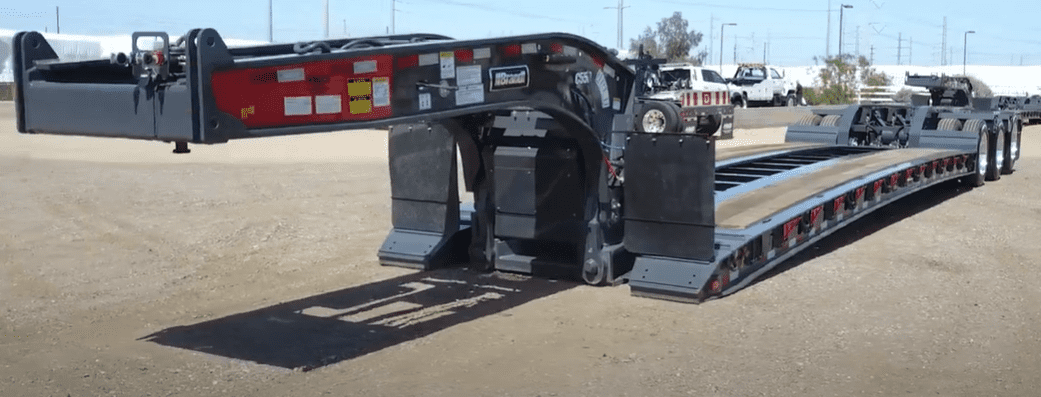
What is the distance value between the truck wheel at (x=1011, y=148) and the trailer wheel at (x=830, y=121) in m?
2.65

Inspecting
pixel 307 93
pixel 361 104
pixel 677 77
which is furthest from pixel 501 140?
pixel 677 77

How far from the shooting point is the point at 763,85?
40.6 meters

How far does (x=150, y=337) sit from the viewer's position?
22.1 feet

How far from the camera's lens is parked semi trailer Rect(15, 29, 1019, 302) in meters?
5.18

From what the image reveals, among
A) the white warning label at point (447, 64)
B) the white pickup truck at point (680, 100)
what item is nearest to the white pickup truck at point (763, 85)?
the white pickup truck at point (680, 100)

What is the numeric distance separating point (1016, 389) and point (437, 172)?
4.65 metres

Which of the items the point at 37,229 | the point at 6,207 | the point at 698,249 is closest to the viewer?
the point at 698,249

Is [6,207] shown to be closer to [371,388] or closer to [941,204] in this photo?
[371,388]

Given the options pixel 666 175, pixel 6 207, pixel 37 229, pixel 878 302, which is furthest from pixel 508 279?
pixel 6 207

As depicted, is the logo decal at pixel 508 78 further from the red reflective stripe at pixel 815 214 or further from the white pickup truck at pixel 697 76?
the white pickup truck at pixel 697 76

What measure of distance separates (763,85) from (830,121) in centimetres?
2463

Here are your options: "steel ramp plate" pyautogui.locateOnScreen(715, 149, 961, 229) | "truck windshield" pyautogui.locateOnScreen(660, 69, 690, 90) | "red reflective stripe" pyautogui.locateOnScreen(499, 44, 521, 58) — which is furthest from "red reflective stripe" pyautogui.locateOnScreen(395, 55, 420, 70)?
"truck windshield" pyautogui.locateOnScreen(660, 69, 690, 90)

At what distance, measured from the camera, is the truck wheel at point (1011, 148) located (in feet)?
55.3

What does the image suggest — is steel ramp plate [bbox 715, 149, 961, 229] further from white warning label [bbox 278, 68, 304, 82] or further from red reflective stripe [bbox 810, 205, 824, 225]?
white warning label [bbox 278, 68, 304, 82]
